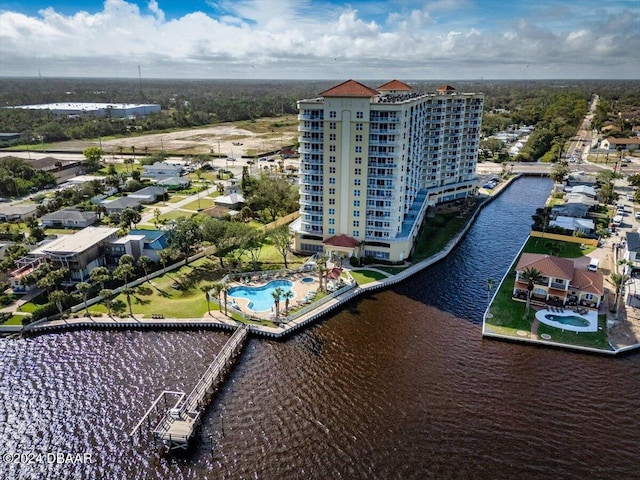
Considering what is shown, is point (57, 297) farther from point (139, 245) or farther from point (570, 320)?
point (570, 320)

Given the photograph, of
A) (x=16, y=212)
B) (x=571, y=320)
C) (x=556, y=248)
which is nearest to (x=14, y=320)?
(x=16, y=212)

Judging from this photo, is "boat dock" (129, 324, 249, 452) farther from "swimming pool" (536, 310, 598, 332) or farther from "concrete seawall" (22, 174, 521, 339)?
"swimming pool" (536, 310, 598, 332)

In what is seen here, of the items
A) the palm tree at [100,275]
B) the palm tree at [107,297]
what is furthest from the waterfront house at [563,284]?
the palm tree at [100,275]

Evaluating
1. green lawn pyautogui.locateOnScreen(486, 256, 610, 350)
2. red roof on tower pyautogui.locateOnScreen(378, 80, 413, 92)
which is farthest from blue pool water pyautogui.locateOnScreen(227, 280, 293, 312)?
red roof on tower pyautogui.locateOnScreen(378, 80, 413, 92)

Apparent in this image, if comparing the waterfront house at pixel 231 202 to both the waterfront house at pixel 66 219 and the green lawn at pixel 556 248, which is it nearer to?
the waterfront house at pixel 66 219

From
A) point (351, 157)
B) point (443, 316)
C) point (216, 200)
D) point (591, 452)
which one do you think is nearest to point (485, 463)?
point (591, 452)

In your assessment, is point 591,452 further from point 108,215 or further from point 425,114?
point 108,215
